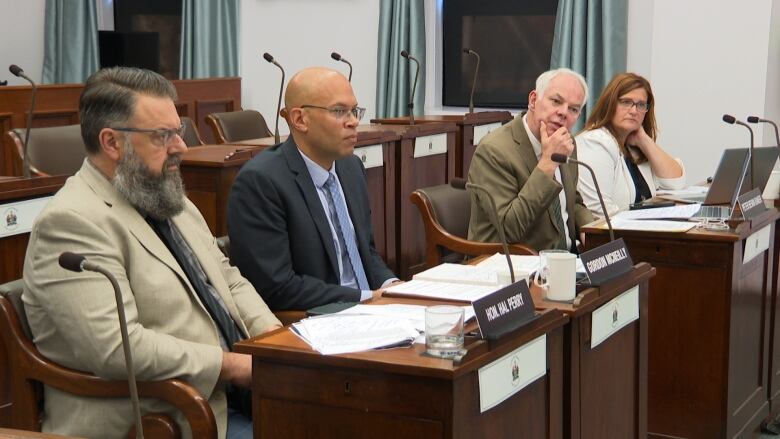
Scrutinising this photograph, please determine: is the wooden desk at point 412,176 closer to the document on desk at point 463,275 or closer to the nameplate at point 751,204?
the nameplate at point 751,204

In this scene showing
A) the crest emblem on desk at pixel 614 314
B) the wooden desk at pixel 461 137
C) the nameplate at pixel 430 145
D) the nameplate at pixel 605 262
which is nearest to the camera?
the nameplate at pixel 605 262

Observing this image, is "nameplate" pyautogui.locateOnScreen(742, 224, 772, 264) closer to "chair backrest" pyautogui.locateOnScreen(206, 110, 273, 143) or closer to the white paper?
the white paper

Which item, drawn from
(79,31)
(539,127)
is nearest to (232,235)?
(539,127)

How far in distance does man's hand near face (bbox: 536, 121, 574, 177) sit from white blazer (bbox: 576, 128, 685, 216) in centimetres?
48

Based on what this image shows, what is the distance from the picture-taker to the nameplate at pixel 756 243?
341cm

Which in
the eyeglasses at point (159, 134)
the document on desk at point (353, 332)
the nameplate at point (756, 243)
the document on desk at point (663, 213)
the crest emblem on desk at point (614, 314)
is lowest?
the crest emblem on desk at point (614, 314)

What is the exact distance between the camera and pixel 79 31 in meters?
8.55

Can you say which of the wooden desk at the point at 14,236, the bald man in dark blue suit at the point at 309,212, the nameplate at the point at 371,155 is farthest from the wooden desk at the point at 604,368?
the nameplate at the point at 371,155

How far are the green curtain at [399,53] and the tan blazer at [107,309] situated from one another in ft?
17.1

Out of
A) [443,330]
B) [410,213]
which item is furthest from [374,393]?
[410,213]

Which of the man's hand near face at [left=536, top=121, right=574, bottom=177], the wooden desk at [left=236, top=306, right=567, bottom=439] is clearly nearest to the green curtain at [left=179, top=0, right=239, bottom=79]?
the man's hand near face at [left=536, top=121, right=574, bottom=177]

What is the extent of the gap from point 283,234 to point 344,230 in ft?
0.83

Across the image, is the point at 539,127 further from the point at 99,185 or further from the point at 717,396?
the point at 99,185

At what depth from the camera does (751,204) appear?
137 inches
